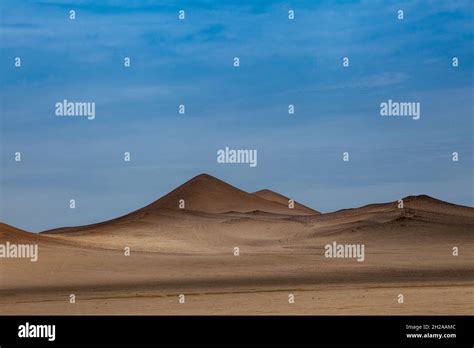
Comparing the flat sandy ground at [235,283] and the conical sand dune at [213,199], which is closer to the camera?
the flat sandy ground at [235,283]

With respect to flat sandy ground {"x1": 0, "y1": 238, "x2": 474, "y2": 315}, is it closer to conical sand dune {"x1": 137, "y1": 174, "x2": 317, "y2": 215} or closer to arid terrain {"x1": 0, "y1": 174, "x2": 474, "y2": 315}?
arid terrain {"x1": 0, "y1": 174, "x2": 474, "y2": 315}

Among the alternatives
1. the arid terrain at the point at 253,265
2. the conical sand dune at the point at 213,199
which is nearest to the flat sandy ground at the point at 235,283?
the arid terrain at the point at 253,265

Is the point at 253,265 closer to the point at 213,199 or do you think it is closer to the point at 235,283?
the point at 235,283

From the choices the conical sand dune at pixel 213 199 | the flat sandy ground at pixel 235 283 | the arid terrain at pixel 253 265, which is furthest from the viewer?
the conical sand dune at pixel 213 199

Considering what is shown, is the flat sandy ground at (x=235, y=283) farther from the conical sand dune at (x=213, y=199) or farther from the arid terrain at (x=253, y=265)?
the conical sand dune at (x=213, y=199)

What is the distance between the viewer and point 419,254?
44750mm

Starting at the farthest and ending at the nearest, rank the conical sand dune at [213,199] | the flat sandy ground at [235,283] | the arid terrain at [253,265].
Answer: the conical sand dune at [213,199]
the arid terrain at [253,265]
the flat sandy ground at [235,283]

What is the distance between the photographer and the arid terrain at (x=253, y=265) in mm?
25469

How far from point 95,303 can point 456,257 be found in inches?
878

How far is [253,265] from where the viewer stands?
3984 cm

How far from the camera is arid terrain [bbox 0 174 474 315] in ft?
83.6

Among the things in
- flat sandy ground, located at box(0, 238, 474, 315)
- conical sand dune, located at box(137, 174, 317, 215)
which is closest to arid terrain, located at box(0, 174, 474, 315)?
flat sandy ground, located at box(0, 238, 474, 315)
